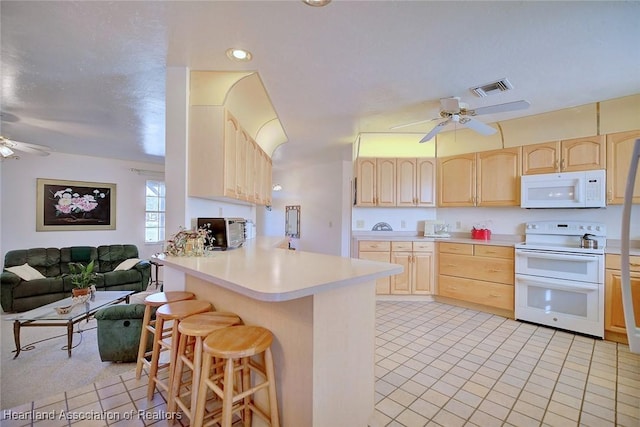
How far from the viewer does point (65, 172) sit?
512 centimetres

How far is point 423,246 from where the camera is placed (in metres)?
4.09

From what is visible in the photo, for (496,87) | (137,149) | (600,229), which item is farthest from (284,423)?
(137,149)

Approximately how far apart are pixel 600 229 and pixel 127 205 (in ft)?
25.1

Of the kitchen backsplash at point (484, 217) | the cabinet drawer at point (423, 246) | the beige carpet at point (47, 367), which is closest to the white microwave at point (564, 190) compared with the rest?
the kitchen backsplash at point (484, 217)

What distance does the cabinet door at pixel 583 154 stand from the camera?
10.0ft

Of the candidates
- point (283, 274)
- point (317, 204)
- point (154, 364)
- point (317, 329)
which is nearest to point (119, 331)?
point (154, 364)

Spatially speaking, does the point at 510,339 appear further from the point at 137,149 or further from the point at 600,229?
the point at 137,149

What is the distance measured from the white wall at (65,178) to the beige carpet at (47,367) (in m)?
2.23

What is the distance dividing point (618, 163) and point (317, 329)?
147 inches

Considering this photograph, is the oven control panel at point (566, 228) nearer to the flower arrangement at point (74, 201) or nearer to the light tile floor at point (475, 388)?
the light tile floor at point (475, 388)

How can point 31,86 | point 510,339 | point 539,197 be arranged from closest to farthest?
point 31,86 → point 510,339 → point 539,197

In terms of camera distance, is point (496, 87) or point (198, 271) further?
point (496, 87)

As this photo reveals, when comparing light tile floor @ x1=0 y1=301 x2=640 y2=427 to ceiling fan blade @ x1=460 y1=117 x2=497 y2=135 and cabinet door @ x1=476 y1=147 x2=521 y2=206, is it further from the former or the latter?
ceiling fan blade @ x1=460 y1=117 x2=497 y2=135

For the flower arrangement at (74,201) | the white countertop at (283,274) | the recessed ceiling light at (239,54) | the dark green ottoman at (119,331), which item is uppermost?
the recessed ceiling light at (239,54)
